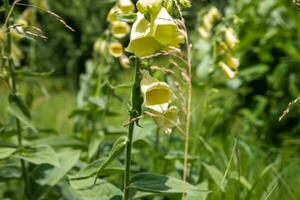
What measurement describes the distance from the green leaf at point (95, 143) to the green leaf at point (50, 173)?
6cm

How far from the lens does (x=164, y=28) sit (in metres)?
1.34

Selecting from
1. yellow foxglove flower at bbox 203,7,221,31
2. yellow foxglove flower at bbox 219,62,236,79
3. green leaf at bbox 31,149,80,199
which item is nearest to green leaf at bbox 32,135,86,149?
green leaf at bbox 31,149,80,199

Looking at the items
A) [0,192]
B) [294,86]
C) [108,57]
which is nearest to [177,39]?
[108,57]

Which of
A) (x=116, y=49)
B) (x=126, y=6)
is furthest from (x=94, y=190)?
(x=116, y=49)

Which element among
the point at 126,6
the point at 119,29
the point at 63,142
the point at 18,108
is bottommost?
the point at 63,142

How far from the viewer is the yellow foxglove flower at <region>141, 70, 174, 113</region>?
1409mm

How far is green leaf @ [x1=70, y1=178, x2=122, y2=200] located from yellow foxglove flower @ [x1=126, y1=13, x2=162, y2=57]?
0.41 metres

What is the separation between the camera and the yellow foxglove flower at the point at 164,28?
1.32 metres

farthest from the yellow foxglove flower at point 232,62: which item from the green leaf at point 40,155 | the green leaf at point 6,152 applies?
the green leaf at point 6,152

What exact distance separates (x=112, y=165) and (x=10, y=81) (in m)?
0.59

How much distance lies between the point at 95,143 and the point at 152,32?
0.86 meters

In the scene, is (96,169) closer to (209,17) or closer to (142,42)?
(142,42)

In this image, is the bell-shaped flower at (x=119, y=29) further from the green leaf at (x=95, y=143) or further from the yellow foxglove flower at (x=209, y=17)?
the yellow foxglove flower at (x=209, y=17)

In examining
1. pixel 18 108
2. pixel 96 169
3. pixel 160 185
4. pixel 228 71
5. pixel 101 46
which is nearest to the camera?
pixel 160 185
